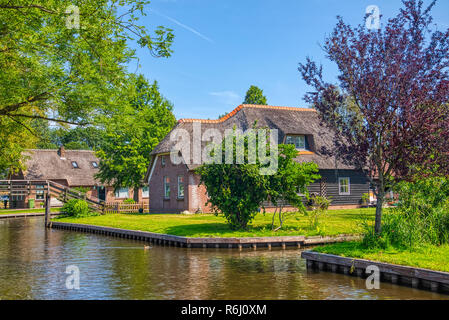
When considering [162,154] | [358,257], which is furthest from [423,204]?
[162,154]

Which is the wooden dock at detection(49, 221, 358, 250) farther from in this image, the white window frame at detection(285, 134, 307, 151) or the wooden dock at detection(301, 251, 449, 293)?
the white window frame at detection(285, 134, 307, 151)

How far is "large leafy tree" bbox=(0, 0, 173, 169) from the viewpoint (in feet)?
34.4

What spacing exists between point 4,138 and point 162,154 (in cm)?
1430

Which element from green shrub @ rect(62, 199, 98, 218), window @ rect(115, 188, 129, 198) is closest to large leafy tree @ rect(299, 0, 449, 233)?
green shrub @ rect(62, 199, 98, 218)

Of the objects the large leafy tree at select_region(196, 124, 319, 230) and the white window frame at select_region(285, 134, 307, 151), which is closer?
the large leafy tree at select_region(196, 124, 319, 230)

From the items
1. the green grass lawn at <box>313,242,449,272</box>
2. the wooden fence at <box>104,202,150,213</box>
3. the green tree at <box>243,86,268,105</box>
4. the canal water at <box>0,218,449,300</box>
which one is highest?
the green tree at <box>243,86,268,105</box>

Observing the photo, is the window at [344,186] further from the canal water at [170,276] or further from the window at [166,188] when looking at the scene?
the canal water at [170,276]

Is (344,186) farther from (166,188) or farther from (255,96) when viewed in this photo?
(255,96)

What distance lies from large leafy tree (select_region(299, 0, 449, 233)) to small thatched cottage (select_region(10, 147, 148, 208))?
36.2 m

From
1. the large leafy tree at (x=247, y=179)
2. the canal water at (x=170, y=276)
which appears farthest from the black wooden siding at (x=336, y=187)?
the canal water at (x=170, y=276)

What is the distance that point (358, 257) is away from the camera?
1230 centimetres

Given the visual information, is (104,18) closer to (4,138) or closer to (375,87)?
(375,87)
